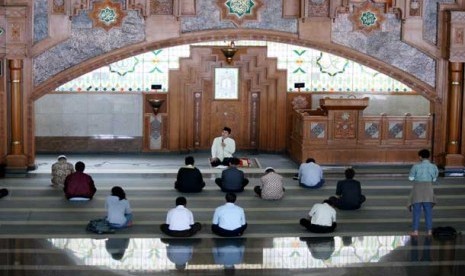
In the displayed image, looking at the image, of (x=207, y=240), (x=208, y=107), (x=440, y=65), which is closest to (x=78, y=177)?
(x=207, y=240)

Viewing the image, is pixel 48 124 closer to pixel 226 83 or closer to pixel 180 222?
pixel 226 83

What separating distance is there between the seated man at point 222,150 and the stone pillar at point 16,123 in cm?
368

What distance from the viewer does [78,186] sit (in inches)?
588

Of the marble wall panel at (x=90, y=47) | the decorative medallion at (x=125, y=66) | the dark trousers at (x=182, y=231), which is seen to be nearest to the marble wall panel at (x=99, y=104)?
the decorative medallion at (x=125, y=66)

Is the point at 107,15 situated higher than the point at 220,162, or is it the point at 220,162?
the point at 107,15

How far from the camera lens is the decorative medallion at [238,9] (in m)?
17.2

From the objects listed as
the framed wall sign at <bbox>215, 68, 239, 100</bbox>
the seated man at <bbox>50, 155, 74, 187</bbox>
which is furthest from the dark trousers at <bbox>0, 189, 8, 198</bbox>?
the framed wall sign at <bbox>215, 68, 239, 100</bbox>

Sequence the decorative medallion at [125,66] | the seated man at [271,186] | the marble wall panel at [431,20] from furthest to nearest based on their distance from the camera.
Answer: the decorative medallion at [125,66], the marble wall panel at [431,20], the seated man at [271,186]

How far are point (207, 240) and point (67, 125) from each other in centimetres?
800

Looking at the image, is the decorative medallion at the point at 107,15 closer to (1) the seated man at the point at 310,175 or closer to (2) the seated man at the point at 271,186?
(2) the seated man at the point at 271,186

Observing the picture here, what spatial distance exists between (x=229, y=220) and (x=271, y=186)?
2498 mm

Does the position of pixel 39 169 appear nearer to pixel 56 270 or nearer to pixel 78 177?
pixel 78 177

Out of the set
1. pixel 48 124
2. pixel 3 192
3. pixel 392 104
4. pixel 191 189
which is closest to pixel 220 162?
pixel 191 189

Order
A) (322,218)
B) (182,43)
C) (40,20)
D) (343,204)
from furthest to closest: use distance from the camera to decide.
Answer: (182,43), (40,20), (343,204), (322,218)
